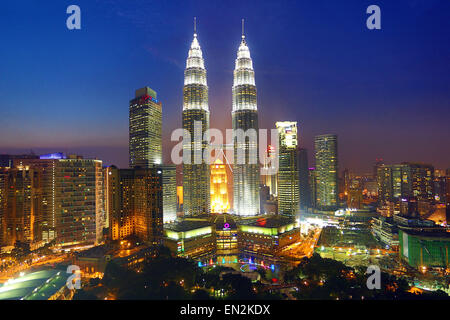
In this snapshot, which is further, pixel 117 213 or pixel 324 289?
pixel 117 213

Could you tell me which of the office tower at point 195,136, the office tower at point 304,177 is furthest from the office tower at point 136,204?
the office tower at point 304,177

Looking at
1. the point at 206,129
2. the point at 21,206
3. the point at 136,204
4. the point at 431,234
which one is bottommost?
the point at 431,234

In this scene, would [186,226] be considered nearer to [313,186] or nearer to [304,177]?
[304,177]

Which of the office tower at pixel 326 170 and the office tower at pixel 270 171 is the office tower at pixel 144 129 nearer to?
the office tower at pixel 270 171

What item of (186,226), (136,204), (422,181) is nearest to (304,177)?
(422,181)

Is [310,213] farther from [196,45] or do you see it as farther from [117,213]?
[196,45]
